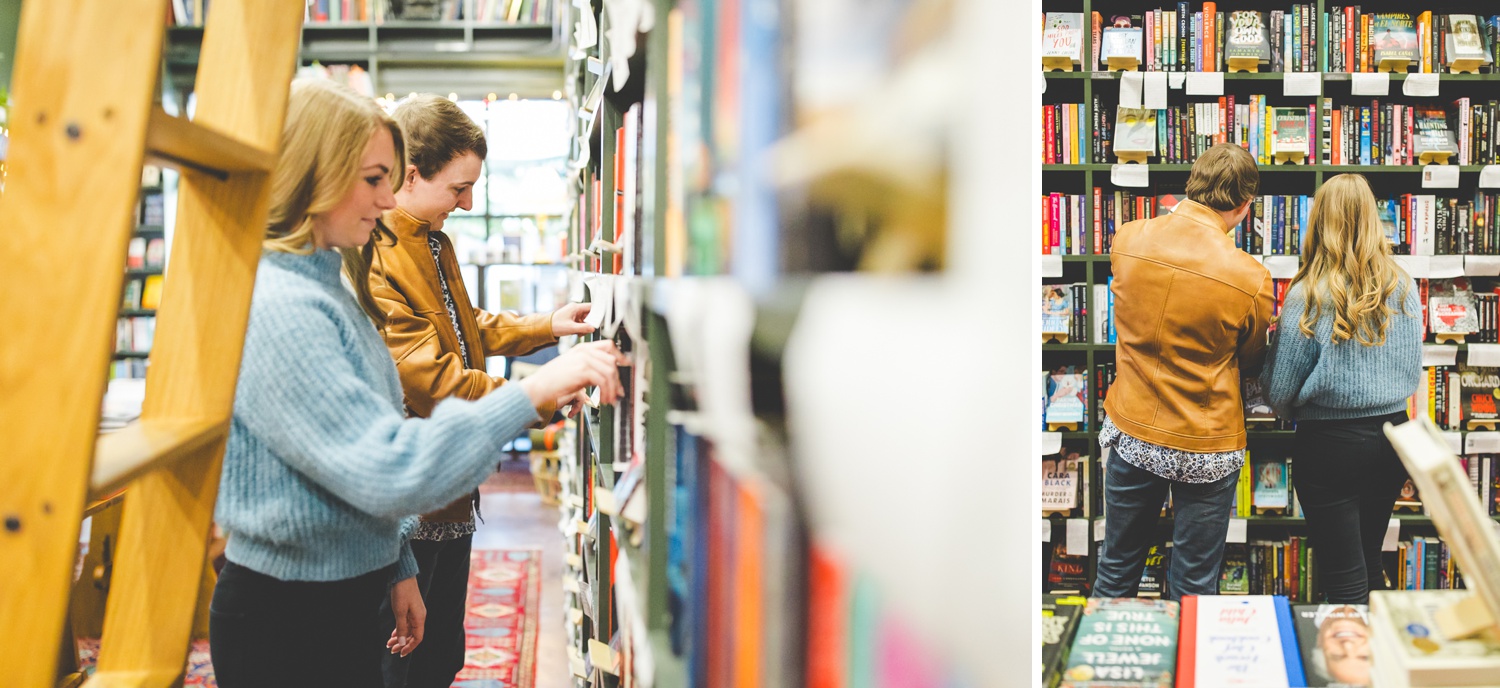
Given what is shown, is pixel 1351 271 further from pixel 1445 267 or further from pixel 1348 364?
pixel 1445 267

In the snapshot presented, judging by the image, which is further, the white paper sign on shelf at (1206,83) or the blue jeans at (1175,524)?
the white paper sign on shelf at (1206,83)

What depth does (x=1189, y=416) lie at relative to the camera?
104 inches

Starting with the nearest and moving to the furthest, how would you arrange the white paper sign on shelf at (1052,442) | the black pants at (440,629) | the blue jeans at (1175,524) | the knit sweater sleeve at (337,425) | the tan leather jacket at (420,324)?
the knit sweater sleeve at (337,425) → the tan leather jacket at (420,324) → the black pants at (440,629) → the blue jeans at (1175,524) → the white paper sign on shelf at (1052,442)

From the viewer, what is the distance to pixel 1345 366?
2.64m

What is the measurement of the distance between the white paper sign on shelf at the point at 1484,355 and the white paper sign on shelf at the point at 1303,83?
3.31 ft

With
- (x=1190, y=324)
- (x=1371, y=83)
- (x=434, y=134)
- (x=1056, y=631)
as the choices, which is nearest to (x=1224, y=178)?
(x=1190, y=324)

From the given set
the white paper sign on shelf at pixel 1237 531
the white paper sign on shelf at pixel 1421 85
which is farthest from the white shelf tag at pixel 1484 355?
the white paper sign on shelf at pixel 1237 531

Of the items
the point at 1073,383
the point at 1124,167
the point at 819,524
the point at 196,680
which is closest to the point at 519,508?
the point at 196,680

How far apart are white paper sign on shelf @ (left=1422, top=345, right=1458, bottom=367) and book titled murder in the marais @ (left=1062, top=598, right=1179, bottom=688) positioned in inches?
110

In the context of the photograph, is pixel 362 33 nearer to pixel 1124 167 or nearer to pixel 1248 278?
pixel 1124 167

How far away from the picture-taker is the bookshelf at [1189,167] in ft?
11.8

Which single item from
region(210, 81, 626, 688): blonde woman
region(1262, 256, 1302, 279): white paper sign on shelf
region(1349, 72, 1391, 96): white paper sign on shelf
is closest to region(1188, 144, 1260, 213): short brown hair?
region(1262, 256, 1302, 279): white paper sign on shelf

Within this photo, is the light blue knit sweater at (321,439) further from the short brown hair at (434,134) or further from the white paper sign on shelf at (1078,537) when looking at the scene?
the white paper sign on shelf at (1078,537)

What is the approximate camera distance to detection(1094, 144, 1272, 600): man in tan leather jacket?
261 cm
